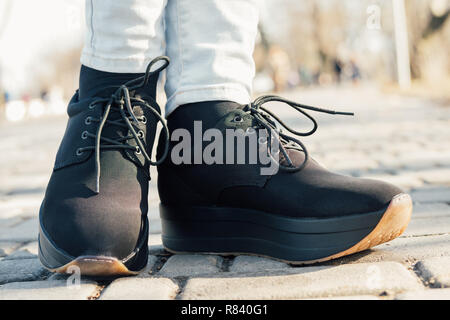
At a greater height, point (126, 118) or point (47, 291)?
point (126, 118)

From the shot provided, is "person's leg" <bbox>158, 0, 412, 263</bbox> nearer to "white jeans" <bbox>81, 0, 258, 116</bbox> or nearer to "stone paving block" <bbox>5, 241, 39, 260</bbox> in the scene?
"white jeans" <bbox>81, 0, 258, 116</bbox>

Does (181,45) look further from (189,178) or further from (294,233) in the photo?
(294,233)

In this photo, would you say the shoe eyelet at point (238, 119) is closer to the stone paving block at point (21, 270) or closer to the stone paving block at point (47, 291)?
the stone paving block at point (47, 291)

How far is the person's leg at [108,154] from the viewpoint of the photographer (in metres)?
1.32

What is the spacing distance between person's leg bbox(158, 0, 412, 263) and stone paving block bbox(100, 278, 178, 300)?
0.28 metres

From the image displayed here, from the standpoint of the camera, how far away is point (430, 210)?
2.07 metres

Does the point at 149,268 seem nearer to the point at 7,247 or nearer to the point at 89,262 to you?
the point at 89,262

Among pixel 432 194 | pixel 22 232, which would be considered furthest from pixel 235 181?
pixel 432 194

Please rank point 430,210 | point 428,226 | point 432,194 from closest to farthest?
point 428,226, point 430,210, point 432,194

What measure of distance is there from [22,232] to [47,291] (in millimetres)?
988

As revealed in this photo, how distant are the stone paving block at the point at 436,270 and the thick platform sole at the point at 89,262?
0.71 m

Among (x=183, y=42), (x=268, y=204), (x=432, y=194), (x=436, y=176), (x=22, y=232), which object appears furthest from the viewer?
(x=436, y=176)

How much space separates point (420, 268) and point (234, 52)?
0.78m

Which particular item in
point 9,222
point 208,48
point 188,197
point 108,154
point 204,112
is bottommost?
point 9,222
